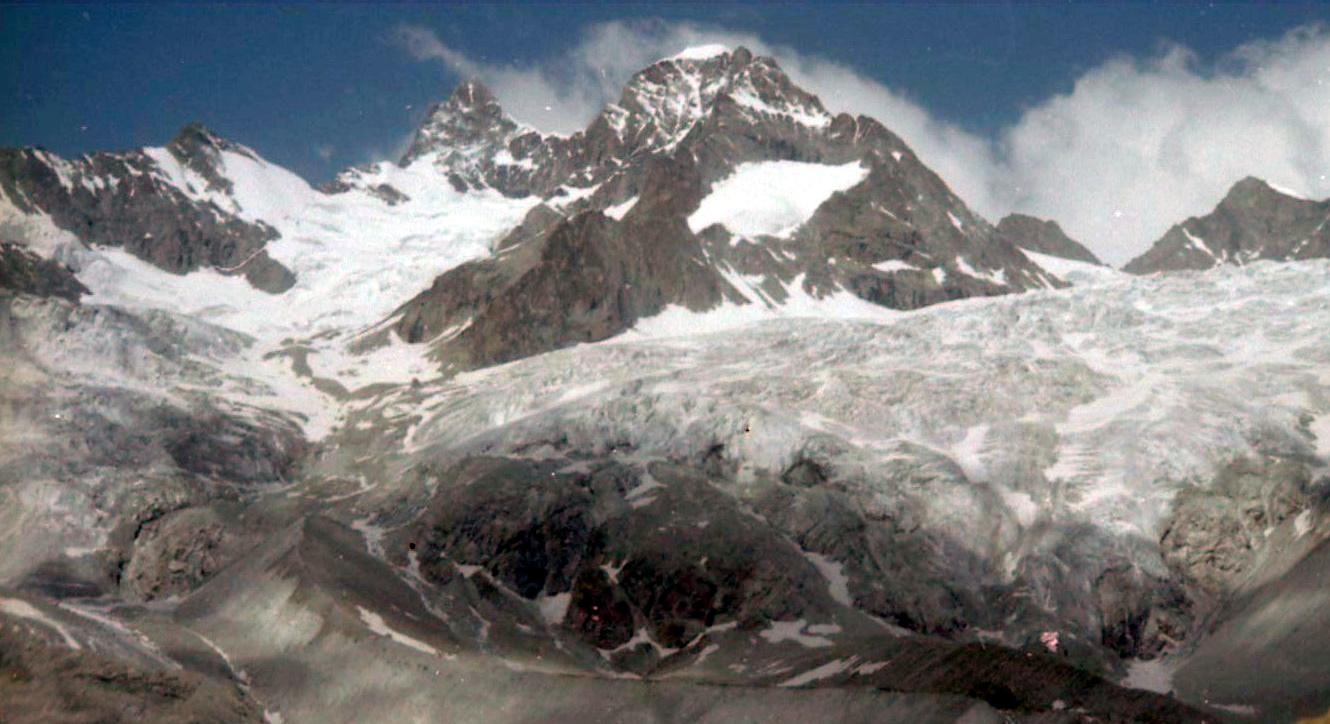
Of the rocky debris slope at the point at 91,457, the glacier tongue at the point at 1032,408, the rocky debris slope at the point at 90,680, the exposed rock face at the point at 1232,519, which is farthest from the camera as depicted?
the glacier tongue at the point at 1032,408

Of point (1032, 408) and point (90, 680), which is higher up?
point (1032, 408)

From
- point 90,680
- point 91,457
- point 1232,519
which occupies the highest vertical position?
point 91,457

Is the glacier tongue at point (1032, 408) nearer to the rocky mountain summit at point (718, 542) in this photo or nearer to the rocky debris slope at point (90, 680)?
the rocky mountain summit at point (718, 542)

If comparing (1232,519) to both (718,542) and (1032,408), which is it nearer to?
(1032,408)

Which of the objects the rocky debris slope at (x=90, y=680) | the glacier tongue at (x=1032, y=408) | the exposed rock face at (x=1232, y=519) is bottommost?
the rocky debris slope at (x=90, y=680)

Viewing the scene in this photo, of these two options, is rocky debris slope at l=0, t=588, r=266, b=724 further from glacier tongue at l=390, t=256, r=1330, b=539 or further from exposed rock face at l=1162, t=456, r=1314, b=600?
exposed rock face at l=1162, t=456, r=1314, b=600

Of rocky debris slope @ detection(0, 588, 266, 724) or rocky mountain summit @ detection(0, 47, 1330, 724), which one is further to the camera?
rocky mountain summit @ detection(0, 47, 1330, 724)

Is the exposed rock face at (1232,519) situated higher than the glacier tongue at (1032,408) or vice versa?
the glacier tongue at (1032,408)

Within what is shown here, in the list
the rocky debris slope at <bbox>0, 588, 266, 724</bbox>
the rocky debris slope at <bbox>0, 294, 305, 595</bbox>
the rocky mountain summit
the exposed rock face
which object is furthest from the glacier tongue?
the rocky debris slope at <bbox>0, 588, 266, 724</bbox>

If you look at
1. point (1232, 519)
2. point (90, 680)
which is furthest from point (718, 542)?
point (90, 680)

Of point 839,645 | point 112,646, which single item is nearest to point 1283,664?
point 839,645

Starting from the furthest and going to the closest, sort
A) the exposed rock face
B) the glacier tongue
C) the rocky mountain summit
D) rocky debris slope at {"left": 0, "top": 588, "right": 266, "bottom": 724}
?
the glacier tongue, the exposed rock face, the rocky mountain summit, rocky debris slope at {"left": 0, "top": 588, "right": 266, "bottom": 724}

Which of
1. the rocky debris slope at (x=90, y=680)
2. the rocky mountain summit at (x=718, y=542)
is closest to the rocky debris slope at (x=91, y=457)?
the rocky mountain summit at (x=718, y=542)
